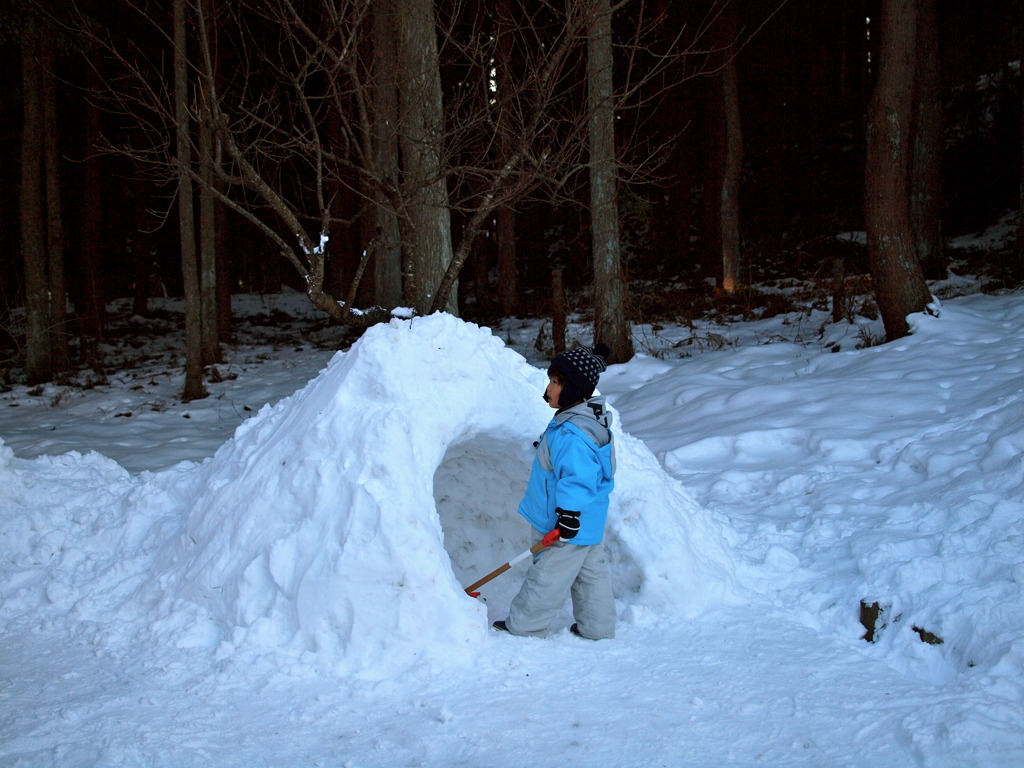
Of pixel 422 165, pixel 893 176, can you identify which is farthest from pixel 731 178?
pixel 422 165

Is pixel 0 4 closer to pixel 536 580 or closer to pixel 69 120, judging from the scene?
pixel 69 120

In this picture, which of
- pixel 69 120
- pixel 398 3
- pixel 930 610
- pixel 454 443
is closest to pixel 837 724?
pixel 930 610

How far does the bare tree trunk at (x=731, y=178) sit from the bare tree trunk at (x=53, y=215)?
11808 millimetres

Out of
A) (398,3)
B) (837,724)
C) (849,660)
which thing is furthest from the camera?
(398,3)

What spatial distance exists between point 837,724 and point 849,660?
65 centimetres

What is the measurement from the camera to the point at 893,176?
884 cm

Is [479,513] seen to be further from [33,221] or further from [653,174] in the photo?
[653,174]

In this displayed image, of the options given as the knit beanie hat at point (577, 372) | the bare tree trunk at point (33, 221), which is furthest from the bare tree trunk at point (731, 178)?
the knit beanie hat at point (577, 372)

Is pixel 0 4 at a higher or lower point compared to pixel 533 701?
higher

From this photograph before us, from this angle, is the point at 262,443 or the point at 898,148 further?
the point at 898,148

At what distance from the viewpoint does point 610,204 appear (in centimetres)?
1027

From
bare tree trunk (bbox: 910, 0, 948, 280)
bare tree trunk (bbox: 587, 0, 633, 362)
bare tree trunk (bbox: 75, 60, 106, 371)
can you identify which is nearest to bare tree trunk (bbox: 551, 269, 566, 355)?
bare tree trunk (bbox: 587, 0, 633, 362)

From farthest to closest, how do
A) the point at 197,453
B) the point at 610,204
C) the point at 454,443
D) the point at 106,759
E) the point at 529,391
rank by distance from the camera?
the point at 610,204
the point at 197,453
the point at 529,391
the point at 454,443
the point at 106,759

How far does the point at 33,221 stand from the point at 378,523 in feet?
36.4
